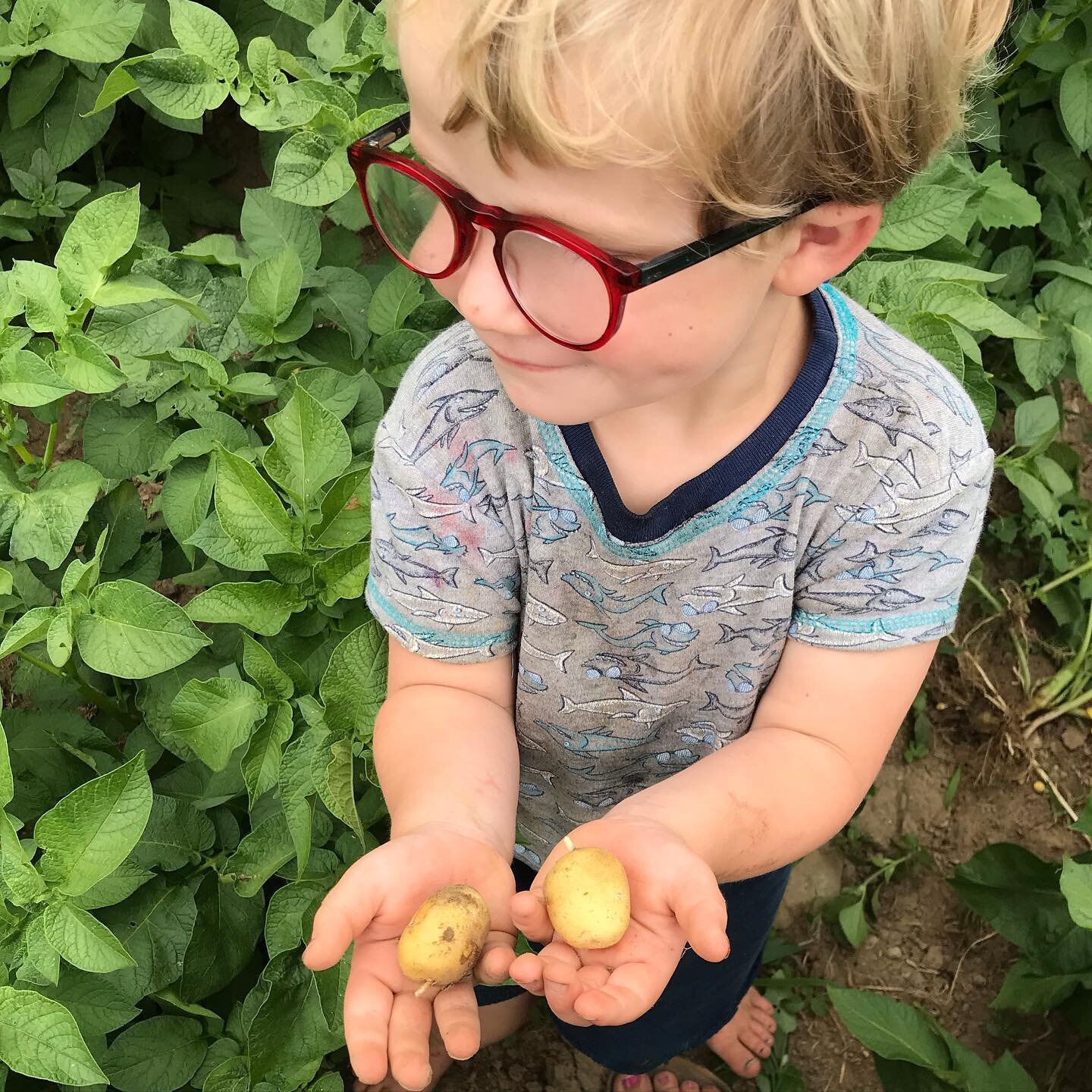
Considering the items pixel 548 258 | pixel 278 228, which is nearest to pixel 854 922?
pixel 278 228

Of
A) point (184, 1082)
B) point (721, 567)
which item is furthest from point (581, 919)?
point (184, 1082)

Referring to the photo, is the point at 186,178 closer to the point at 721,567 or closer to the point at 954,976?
the point at 721,567

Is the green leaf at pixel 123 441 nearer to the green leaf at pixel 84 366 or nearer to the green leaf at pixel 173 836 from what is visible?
the green leaf at pixel 84 366

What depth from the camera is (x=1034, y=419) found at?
2.37m

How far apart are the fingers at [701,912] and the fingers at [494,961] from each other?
207 mm

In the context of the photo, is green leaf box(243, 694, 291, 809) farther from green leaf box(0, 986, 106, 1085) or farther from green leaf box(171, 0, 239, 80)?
green leaf box(171, 0, 239, 80)

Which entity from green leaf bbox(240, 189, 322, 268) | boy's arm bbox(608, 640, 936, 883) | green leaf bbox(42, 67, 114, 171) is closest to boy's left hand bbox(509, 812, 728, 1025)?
boy's arm bbox(608, 640, 936, 883)

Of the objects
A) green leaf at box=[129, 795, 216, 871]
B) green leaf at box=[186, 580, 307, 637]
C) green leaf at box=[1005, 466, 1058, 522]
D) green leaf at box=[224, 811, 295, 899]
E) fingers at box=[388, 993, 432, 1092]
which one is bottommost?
green leaf at box=[129, 795, 216, 871]

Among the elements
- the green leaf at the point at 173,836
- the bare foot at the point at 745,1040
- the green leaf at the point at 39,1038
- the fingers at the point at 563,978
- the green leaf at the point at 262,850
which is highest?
the fingers at the point at 563,978

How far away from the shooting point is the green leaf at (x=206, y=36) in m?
1.84

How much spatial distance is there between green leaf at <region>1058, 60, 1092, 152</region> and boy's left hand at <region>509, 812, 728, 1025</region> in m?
2.13

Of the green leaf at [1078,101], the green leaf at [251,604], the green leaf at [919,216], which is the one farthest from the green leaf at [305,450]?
the green leaf at [1078,101]

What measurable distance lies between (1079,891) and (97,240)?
69.3 inches

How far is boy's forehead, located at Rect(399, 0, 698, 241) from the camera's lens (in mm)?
888
